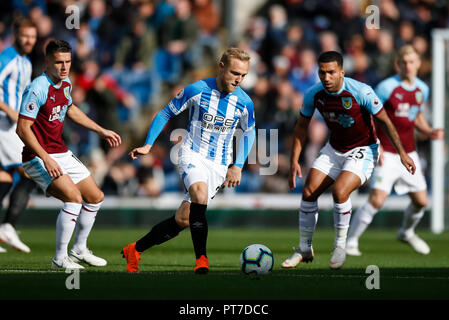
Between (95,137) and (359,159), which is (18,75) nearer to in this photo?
(359,159)

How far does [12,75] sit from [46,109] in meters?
2.39

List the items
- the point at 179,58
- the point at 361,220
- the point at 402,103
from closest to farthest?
the point at 361,220 < the point at 402,103 < the point at 179,58

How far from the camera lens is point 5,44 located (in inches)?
658

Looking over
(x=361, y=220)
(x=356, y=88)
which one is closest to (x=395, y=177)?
(x=361, y=220)

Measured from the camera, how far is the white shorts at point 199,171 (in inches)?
305

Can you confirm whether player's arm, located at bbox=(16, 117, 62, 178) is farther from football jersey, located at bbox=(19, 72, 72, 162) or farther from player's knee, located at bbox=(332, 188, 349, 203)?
player's knee, located at bbox=(332, 188, 349, 203)

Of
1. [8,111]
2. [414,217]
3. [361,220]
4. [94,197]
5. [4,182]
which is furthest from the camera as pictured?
[414,217]

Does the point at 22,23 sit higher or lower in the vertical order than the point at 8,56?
higher

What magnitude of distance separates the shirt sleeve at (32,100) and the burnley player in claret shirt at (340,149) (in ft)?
8.45

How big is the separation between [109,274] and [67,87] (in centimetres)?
182

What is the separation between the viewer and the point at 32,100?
307 inches

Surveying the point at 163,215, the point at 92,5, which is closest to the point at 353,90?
the point at 163,215

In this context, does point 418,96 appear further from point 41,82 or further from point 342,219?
point 41,82

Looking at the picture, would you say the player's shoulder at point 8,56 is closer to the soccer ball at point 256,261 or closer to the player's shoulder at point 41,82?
the player's shoulder at point 41,82
